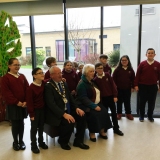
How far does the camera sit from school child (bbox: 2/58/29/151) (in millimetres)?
2572

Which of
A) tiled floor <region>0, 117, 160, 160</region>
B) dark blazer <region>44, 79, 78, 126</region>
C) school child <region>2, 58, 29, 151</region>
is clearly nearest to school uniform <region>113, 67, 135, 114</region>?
tiled floor <region>0, 117, 160, 160</region>

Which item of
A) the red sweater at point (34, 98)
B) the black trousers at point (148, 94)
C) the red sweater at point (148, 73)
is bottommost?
the black trousers at point (148, 94)

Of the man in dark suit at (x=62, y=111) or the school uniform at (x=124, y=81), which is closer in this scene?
the man in dark suit at (x=62, y=111)

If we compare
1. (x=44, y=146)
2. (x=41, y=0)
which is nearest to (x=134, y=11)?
(x=41, y=0)

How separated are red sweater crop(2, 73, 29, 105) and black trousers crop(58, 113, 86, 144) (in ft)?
2.14

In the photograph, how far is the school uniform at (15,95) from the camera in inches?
101

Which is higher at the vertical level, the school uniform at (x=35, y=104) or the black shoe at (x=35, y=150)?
the school uniform at (x=35, y=104)

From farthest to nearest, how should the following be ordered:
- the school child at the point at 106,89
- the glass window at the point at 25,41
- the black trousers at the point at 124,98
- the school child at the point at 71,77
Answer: the glass window at the point at 25,41 → the black trousers at the point at 124,98 → the school child at the point at 71,77 → the school child at the point at 106,89

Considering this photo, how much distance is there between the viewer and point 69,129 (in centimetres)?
271

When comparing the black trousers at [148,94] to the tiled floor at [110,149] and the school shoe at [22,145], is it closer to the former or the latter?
the tiled floor at [110,149]

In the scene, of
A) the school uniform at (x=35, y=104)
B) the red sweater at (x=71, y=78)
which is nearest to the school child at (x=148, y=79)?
the red sweater at (x=71, y=78)

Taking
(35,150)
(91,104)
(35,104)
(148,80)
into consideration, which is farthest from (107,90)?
(35,150)

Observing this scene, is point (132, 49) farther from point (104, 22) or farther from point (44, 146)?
point (44, 146)

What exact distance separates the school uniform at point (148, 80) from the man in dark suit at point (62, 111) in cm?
145
